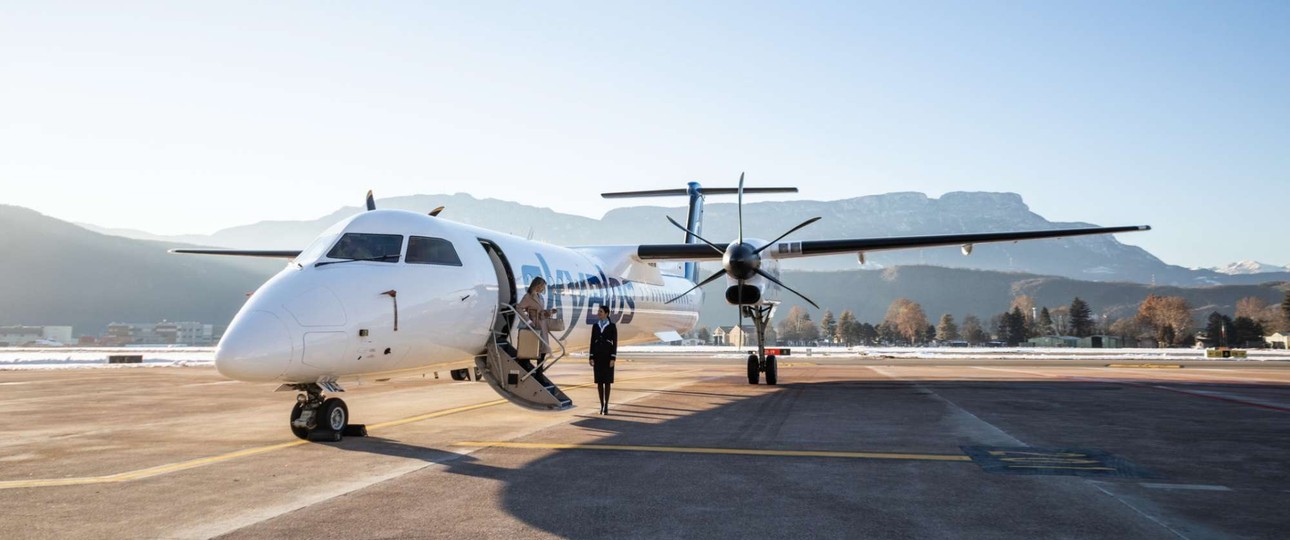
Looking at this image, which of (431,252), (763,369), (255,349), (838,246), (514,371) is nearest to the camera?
(255,349)

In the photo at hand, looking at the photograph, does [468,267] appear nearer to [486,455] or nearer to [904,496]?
[486,455]

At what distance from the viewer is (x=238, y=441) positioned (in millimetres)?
9648

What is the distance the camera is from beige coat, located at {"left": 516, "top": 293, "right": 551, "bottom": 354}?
12337mm

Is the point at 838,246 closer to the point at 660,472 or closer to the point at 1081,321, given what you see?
the point at 660,472

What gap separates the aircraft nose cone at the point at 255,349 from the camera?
7.86m

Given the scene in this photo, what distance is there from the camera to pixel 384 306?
9438mm

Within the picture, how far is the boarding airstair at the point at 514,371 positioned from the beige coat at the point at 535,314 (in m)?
0.11

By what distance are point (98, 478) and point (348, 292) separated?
115 inches

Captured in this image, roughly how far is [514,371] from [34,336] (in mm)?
200420

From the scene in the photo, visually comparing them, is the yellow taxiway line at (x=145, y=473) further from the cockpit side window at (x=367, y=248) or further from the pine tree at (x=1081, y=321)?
the pine tree at (x=1081, y=321)

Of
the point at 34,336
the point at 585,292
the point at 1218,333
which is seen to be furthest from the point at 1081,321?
the point at 34,336

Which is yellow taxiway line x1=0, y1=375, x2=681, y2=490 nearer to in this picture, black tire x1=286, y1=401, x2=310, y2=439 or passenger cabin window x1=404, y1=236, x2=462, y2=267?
black tire x1=286, y1=401, x2=310, y2=439

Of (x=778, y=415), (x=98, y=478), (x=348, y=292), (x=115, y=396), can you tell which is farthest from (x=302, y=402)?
(x=115, y=396)

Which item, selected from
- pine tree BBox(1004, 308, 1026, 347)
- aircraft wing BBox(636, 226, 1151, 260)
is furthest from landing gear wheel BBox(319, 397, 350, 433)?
pine tree BBox(1004, 308, 1026, 347)
